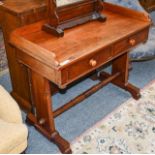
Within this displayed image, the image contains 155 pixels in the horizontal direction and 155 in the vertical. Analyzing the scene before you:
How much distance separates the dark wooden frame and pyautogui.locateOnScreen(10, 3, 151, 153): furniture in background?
1.7 inches

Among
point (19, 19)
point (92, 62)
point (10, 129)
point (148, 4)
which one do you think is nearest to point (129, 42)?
point (92, 62)

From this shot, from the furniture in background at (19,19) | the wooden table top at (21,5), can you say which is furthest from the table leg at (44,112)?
the wooden table top at (21,5)

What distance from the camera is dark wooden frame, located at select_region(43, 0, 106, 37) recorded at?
171cm

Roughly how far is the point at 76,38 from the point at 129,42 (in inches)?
16.4

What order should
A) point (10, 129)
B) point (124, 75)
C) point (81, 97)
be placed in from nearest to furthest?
point (10, 129) → point (81, 97) → point (124, 75)

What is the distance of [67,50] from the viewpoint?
1.58 metres

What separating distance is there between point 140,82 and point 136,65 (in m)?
0.34

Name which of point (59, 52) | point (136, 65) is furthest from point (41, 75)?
point (136, 65)

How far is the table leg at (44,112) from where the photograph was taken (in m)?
1.80

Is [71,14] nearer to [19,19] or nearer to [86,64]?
[19,19]

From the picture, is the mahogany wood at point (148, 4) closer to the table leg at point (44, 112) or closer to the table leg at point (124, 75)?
the table leg at point (124, 75)

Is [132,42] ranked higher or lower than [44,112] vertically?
higher

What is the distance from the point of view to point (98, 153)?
1920mm

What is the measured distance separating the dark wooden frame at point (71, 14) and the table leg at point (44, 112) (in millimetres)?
344
